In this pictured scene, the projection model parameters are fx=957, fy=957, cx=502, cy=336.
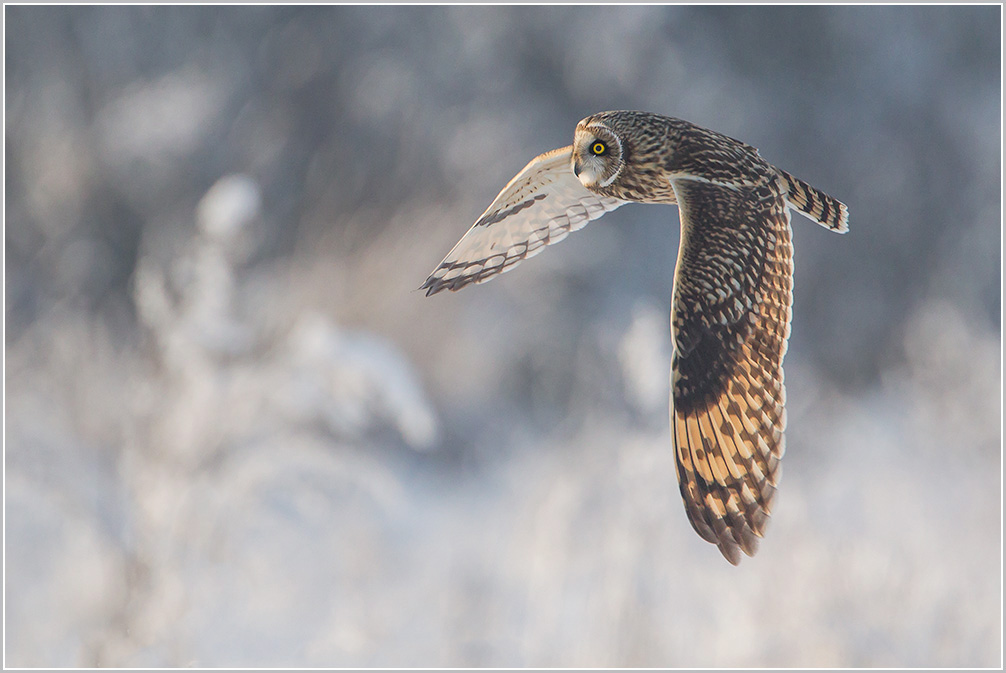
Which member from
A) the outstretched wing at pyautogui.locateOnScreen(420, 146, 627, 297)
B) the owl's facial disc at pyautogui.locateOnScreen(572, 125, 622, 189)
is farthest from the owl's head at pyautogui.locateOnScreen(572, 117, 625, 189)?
the outstretched wing at pyautogui.locateOnScreen(420, 146, 627, 297)

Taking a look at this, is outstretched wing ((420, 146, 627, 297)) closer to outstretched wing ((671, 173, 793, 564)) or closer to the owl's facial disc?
the owl's facial disc

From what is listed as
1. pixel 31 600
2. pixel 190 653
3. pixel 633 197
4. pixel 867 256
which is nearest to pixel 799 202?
pixel 633 197

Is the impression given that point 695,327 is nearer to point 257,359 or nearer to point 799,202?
point 799,202

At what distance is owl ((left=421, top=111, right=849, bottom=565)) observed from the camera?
221cm

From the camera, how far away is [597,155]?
99.9 inches

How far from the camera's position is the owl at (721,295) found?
2.21m

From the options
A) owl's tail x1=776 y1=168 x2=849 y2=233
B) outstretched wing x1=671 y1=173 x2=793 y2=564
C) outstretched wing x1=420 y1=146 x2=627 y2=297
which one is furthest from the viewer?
outstretched wing x1=420 y1=146 x2=627 y2=297

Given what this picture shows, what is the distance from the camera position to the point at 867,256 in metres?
14.7

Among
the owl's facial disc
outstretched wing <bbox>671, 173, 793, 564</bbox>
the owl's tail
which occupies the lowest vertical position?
outstretched wing <bbox>671, 173, 793, 564</bbox>

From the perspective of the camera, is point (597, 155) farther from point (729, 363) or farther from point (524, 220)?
point (729, 363)

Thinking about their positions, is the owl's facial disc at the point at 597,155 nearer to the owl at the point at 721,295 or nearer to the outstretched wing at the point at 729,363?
the owl at the point at 721,295

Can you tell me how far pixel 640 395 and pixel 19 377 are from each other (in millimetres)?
9227

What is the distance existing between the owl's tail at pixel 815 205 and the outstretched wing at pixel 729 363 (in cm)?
19

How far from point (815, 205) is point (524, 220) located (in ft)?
2.91
